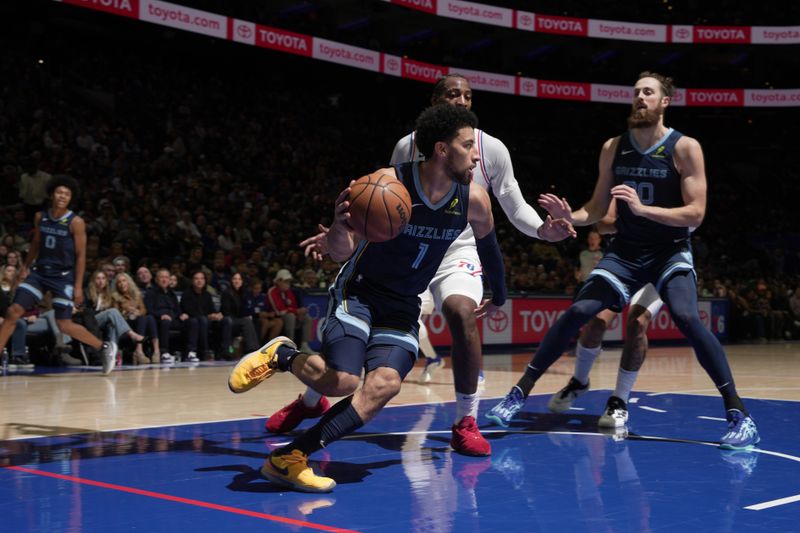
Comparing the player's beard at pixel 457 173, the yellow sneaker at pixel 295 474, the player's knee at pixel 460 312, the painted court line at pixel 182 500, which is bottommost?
the painted court line at pixel 182 500

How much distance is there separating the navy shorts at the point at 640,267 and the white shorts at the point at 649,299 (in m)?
0.26

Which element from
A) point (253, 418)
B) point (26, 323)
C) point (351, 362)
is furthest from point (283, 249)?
point (351, 362)

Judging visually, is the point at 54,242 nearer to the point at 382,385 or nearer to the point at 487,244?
the point at 487,244

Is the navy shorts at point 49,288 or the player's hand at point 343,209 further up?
the player's hand at point 343,209

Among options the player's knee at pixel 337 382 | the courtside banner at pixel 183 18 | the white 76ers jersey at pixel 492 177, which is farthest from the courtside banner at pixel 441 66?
the player's knee at pixel 337 382

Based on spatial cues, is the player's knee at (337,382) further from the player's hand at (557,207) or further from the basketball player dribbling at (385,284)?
the player's hand at (557,207)

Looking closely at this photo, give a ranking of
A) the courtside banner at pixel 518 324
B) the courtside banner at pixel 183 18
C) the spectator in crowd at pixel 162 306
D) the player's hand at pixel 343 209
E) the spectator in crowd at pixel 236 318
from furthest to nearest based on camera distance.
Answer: the courtside banner at pixel 183 18 < the courtside banner at pixel 518 324 < the spectator in crowd at pixel 236 318 < the spectator in crowd at pixel 162 306 < the player's hand at pixel 343 209

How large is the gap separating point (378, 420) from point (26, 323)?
6.04 metres

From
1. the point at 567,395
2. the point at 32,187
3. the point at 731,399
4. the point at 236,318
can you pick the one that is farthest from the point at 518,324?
the point at 731,399

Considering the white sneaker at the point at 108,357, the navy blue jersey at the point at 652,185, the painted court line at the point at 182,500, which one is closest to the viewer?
the painted court line at the point at 182,500

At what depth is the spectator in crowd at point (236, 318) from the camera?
484 inches

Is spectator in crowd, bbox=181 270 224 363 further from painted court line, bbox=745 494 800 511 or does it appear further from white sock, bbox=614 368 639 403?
painted court line, bbox=745 494 800 511

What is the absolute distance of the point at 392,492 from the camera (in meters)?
3.73

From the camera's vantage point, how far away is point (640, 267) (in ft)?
17.7
